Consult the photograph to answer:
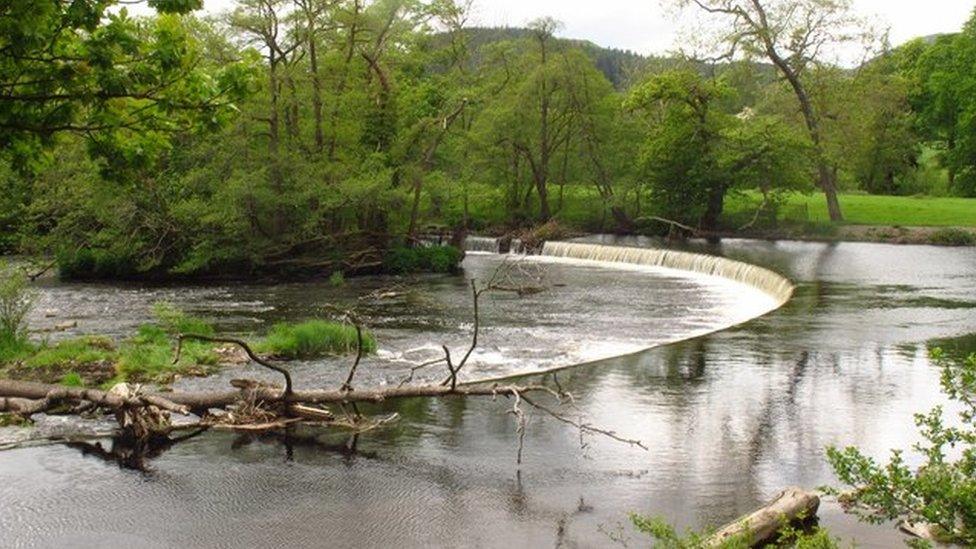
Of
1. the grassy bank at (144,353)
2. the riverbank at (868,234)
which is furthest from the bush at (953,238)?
the grassy bank at (144,353)

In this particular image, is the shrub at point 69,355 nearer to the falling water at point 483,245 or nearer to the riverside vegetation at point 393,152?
the riverside vegetation at point 393,152

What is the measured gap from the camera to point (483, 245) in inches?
1863

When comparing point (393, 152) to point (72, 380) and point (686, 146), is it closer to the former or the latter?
point (686, 146)

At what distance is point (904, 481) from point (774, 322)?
18.0 metres

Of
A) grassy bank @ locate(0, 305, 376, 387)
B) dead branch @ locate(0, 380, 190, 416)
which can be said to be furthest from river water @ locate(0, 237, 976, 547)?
grassy bank @ locate(0, 305, 376, 387)

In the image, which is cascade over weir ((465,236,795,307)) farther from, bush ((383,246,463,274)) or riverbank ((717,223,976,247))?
riverbank ((717,223,976,247))

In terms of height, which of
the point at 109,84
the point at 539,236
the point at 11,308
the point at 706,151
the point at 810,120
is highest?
the point at 810,120

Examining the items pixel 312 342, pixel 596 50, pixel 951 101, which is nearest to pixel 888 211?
pixel 951 101

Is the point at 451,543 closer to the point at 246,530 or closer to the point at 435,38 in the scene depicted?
the point at 246,530

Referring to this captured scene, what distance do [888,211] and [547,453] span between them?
40.9 m

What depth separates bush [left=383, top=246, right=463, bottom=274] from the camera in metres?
Result: 38.2

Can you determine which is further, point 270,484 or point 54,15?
point 270,484

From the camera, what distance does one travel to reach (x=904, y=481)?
6.65 metres

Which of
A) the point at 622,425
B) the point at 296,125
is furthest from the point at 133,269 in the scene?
the point at 622,425
